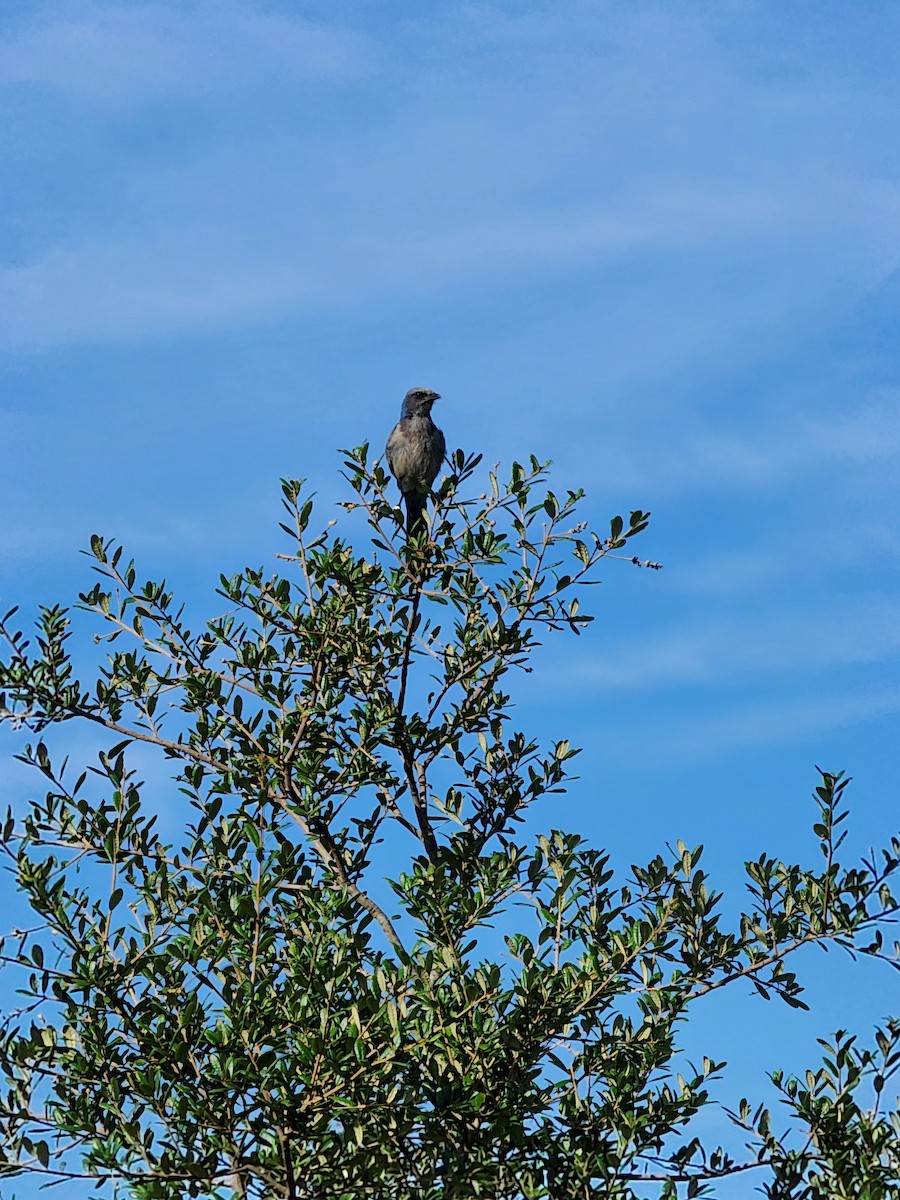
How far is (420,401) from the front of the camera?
14.6 meters

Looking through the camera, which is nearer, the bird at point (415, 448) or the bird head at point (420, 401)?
the bird at point (415, 448)

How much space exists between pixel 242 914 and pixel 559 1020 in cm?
169

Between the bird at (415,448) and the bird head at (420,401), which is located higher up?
the bird head at (420,401)

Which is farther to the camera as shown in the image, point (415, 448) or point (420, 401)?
point (420, 401)

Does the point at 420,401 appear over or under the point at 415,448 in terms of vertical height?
over

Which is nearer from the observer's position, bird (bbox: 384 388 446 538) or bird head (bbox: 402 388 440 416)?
bird (bbox: 384 388 446 538)

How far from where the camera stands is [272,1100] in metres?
6.39

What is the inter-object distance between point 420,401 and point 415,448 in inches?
28.2

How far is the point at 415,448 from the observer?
14094mm

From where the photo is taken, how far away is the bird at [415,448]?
14055mm

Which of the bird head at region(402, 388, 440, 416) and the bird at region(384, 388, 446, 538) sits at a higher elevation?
the bird head at region(402, 388, 440, 416)

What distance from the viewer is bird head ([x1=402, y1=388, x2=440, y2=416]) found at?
14.5 meters

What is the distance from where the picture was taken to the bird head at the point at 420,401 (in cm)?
1453

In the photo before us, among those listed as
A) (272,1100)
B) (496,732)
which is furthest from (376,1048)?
(496,732)
